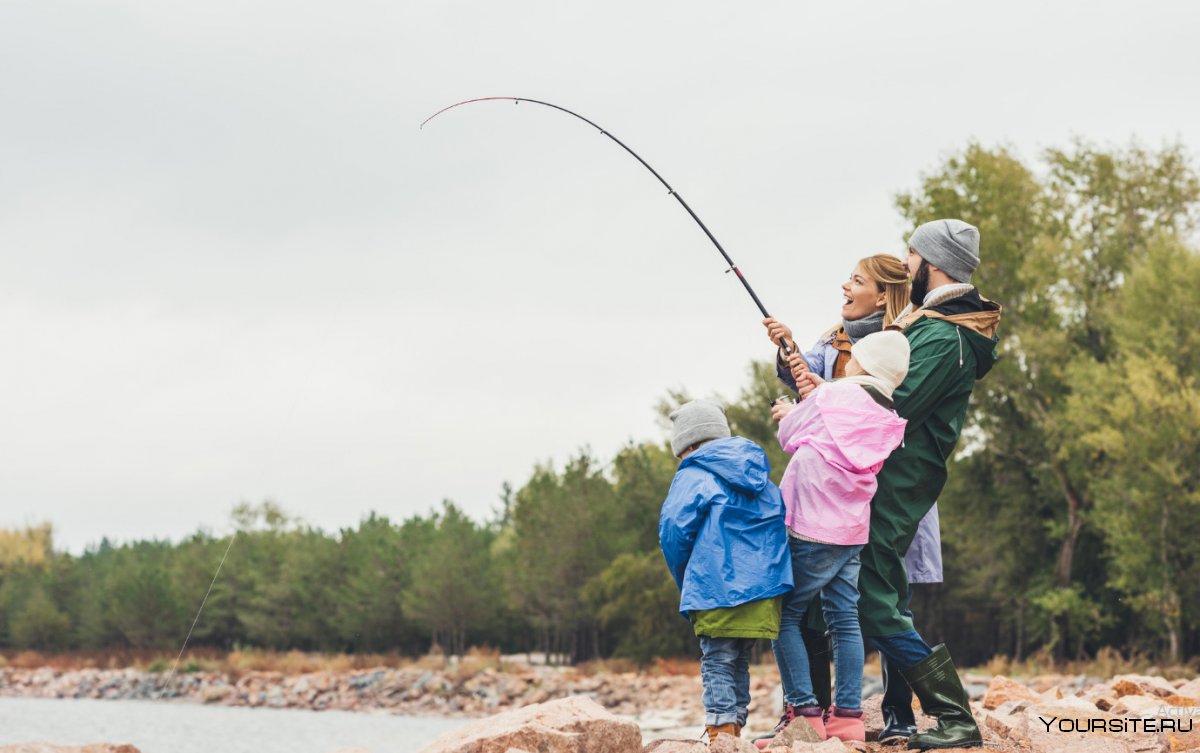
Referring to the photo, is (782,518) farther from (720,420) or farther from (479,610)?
(479,610)

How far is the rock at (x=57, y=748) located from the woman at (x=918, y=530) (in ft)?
10.2

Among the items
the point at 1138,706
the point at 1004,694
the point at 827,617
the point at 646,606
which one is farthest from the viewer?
the point at 646,606

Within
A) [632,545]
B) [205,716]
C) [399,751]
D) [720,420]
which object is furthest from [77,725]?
[720,420]

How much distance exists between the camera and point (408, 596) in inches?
1638

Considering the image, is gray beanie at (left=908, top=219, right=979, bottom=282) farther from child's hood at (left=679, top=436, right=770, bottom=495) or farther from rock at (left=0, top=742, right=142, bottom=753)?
rock at (left=0, top=742, right=142, bottom=753)

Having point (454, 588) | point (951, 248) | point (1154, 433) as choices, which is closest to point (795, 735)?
point (951, 248)

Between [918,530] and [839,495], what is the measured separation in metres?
0.71

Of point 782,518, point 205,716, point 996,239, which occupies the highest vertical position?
point 996,239

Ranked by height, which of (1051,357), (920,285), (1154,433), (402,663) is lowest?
(402,663)

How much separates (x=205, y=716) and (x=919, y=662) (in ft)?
99.4

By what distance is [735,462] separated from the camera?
14.9ft

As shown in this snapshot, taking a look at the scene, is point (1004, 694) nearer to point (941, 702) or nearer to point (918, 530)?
point (918, 530)

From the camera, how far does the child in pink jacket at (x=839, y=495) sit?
4.17 metres

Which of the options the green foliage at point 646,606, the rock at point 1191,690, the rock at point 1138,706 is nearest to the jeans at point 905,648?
the rock at point 1138,706
